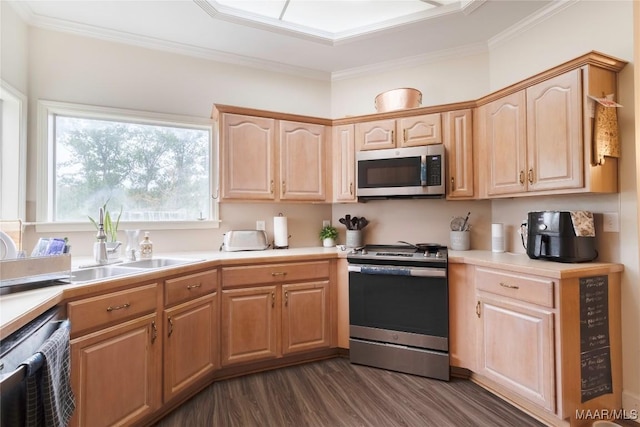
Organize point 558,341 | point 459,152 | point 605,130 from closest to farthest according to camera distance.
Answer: point 558,341 < point 605,130 < point 459,152

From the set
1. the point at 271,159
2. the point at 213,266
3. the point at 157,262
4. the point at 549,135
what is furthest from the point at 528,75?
the point at 157,262

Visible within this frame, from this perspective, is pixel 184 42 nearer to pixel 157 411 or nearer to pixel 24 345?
pixel 24 345

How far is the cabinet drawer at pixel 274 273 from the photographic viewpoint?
2369 mm

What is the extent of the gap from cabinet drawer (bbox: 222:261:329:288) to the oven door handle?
26 cm

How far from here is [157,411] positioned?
1.84 meters

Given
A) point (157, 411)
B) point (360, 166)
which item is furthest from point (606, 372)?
point (157, 411)

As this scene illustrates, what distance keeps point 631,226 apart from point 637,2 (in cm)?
132

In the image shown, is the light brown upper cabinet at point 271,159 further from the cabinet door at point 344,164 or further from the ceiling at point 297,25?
the ceiling at point 297,25

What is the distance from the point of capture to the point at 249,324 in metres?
2.41

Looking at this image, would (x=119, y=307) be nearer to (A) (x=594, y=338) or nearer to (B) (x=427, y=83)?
(A) (x=594, y=338)

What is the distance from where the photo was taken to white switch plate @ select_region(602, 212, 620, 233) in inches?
76.5

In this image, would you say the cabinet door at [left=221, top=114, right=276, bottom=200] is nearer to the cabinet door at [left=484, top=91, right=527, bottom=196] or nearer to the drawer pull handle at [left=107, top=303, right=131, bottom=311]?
the drawer pull handle at [left=107, top=303, right=131, bottom=311]

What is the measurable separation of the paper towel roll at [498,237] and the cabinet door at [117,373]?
2.52m

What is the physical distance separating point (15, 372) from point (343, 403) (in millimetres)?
1733
